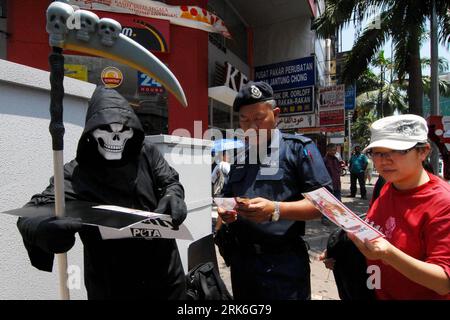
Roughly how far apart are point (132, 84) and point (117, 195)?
6.40m

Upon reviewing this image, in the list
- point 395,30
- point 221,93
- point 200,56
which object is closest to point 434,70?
point 395,30

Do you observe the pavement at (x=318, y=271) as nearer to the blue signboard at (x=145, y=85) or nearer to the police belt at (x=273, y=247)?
the police belt at (x=273, y=247)

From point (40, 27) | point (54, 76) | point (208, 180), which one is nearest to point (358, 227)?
point (54, 76)

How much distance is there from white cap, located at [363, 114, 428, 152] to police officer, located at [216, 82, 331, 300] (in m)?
0.43

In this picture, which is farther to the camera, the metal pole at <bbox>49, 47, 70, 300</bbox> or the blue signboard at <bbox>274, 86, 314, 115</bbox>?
the blue signboard at <bbox>274, 86, 314, 115</bbox>

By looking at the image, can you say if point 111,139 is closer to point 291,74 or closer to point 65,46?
point 65,46

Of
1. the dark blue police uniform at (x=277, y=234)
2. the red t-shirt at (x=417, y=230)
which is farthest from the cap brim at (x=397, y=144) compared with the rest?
the dark blue police uniform at (x=277, y=234)

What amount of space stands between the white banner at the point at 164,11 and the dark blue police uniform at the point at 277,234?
627 cm

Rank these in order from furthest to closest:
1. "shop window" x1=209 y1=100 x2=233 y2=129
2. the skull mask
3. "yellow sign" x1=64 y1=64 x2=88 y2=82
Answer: "shop window" x1=209 y1=100 x2=233 y2=129
"yellow sign" x1=64 y1=64 x2=88 y2=82
the skull mask

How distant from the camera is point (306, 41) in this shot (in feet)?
41.1

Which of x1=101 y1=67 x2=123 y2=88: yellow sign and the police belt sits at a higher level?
x1=101 y1=67 x2=123 y2=88: yellow sign

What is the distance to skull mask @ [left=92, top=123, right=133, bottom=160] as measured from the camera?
5.09ft

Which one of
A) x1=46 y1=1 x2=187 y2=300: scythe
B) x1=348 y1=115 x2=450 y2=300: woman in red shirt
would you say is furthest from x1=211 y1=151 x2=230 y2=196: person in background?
x1=46 y1=1 x2=187 y2=300: scythe

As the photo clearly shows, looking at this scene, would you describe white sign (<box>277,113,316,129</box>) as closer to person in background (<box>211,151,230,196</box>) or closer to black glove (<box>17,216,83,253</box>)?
person in background (<box>211,151,230,196</box>)
